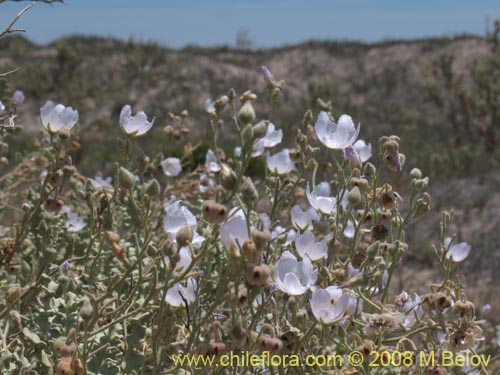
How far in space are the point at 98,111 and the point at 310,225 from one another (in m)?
15.0

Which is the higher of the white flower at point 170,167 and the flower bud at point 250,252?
the flower bud at point 250,252

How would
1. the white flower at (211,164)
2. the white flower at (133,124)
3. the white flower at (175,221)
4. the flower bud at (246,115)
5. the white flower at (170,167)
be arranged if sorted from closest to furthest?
the flower bud at (246,115)
the white flower at (175,221)
the white flower at (133,124)
the white flower at (211,164)
the white flower at (170,167)

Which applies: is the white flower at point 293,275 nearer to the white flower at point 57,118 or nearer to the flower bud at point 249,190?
the flower bud at point 249,190

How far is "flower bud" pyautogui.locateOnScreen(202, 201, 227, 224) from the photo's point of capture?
96cm

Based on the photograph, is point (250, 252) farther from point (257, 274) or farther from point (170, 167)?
point (170, 167)

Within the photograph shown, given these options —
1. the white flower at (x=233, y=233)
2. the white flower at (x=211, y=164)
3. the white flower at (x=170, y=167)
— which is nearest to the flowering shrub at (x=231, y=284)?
the white flower at (x=233, y=233)

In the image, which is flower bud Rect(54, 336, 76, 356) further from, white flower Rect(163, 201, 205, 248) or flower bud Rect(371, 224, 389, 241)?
flower bud Rect(371, 224, 389, 241)

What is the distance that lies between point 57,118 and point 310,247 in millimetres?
616

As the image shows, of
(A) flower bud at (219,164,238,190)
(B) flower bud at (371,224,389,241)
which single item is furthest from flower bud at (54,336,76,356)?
(B) flower bud at (371,224,389,241)

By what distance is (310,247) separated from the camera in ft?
4.13

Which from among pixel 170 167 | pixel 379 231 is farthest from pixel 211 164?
pixel 379 231

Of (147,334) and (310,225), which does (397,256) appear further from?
(147,334)

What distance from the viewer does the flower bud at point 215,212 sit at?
37.9 inches

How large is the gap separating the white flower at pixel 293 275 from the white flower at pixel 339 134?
36 centimetres
